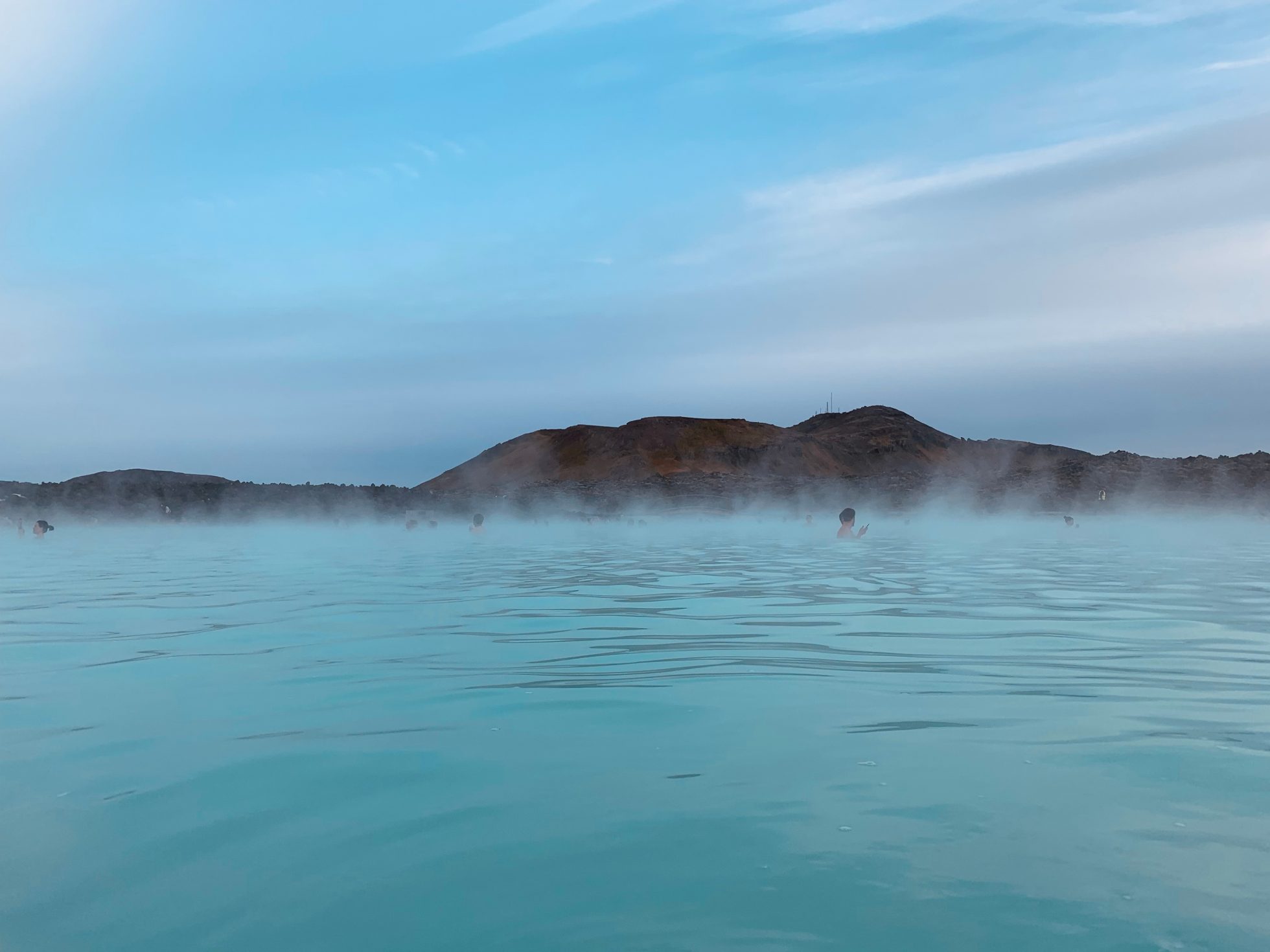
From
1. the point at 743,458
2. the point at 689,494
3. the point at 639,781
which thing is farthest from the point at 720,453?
the point at 639,781

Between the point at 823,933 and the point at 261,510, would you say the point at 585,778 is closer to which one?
the point at 823,933

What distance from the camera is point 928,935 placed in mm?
2963

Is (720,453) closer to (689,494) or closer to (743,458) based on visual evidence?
(743,458)

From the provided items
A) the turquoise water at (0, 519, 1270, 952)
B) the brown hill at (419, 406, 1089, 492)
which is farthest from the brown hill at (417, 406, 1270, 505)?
the turquoise water at (0, 519, 1270, 952)

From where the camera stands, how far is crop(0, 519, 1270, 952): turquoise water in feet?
10.2

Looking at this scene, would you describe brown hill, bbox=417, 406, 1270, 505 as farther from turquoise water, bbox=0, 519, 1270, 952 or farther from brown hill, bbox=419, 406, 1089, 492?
turquoise water, bbox=0, 519, 1270, 952

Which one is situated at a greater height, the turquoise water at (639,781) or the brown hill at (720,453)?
the brown hill at (720,453)

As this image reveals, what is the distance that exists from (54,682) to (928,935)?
6.66 metres

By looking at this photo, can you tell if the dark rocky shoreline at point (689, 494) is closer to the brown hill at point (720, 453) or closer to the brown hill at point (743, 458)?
the brown hill at point (743, 458)

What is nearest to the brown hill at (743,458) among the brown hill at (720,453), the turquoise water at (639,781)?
the brown hill at (720,453)

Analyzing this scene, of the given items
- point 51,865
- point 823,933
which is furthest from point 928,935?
point 51,865

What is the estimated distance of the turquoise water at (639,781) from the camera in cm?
311

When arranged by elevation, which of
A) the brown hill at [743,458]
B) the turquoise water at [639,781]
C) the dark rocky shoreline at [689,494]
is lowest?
the turquoise water at [639,781]

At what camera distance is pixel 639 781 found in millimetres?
4492
